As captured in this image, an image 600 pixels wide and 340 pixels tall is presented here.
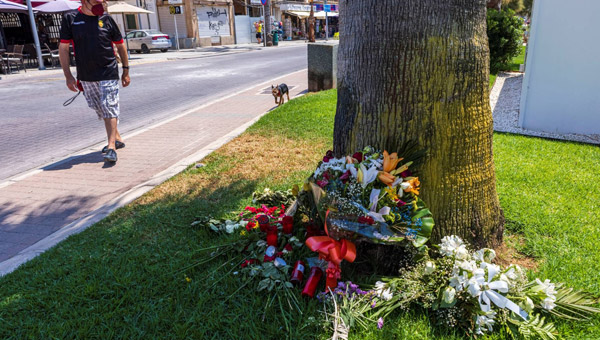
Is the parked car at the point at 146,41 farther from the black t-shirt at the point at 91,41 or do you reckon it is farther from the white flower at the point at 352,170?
the white flower at the point at 352,170

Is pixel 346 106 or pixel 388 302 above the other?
pixel 346 106

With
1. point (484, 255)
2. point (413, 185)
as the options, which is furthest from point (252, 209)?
point (484, 255)

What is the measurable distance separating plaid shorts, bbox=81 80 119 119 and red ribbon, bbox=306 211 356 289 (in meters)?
4.21

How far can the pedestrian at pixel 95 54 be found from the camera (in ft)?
17.7

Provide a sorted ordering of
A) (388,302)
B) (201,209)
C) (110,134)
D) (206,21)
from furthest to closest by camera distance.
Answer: (206,21), (110,134), (201,209), (388,302)

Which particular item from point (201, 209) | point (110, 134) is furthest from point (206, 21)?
point (201, 209)

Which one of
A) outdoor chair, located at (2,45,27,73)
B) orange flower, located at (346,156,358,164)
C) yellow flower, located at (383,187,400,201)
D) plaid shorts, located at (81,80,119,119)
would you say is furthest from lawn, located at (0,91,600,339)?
outdoor chair, located at (2,45,27,73)

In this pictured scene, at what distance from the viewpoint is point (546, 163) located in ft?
17.1

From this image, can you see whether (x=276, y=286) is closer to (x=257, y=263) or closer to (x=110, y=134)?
(x=257, y=263)

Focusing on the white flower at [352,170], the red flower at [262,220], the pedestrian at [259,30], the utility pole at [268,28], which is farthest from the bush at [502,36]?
the pedestrian at [259,30]

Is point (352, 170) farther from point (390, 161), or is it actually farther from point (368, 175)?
point (390, 161)

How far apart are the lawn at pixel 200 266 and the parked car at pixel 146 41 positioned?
25901 millimetres

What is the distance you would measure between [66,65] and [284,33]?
151ft

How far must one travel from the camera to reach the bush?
48.6 ft
